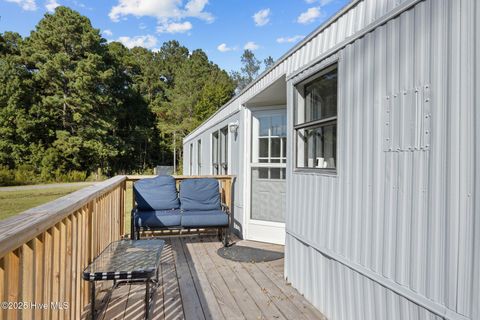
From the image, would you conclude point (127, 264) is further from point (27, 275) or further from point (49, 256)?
point (27, 275)

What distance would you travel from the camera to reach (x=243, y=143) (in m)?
5.56

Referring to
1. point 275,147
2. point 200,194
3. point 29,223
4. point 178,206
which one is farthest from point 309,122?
point 178,206

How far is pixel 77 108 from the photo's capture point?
77.3ft

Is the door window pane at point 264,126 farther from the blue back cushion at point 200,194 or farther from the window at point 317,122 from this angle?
the window at point 317,122

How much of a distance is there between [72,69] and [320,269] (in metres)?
25.5

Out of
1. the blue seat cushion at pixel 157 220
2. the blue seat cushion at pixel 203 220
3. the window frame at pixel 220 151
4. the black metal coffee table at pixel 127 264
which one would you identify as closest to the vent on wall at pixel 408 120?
the black metal coffee table at pixel 127 264

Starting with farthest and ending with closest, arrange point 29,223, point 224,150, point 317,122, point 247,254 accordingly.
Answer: point 224,150 < point 247,254 < point 317,122 < point 29,223

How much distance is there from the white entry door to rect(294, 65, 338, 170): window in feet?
5.89

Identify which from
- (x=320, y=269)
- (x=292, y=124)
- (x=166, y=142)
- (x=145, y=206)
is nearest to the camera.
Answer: (x=320, y=269)

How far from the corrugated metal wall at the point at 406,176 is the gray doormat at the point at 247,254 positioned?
1.61 m

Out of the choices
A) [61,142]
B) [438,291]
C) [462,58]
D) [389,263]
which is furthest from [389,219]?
[61,142]

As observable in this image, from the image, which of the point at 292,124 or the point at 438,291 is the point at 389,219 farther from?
the point at 292,124

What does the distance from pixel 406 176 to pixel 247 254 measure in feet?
10.1

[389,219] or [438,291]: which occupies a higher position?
[389,219]
